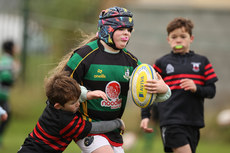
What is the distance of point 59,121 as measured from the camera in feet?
13.7

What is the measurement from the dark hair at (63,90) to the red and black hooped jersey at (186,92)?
1.57 meters

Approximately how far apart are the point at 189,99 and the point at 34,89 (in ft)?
32.1

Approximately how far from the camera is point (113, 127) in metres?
4.56

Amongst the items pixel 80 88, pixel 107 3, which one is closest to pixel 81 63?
pixel 80 88

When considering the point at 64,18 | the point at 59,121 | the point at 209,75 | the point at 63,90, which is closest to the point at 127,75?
the point at 63,90

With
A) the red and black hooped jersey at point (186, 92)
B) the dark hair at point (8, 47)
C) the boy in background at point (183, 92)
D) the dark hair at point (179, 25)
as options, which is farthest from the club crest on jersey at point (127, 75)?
the dark hair at point (8, 47)

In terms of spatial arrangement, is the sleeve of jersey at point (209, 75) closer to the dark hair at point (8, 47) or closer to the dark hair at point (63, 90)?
the dark hair at point (63, 90)

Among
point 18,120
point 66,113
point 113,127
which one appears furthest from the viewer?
point 18,120

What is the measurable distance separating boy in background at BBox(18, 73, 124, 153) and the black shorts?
4.51ft

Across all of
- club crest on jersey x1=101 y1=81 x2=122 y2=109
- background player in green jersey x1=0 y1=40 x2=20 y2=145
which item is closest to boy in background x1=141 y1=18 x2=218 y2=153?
club crest on jersey x1=101 y1=81 x2=122 y2=109

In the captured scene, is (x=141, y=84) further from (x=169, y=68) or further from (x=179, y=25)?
(x=179, y=25)

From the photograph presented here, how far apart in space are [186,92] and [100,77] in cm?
135

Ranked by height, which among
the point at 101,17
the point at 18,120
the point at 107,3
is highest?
the point at 101,17

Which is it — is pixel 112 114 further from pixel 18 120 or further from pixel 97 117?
pixel 18 120
